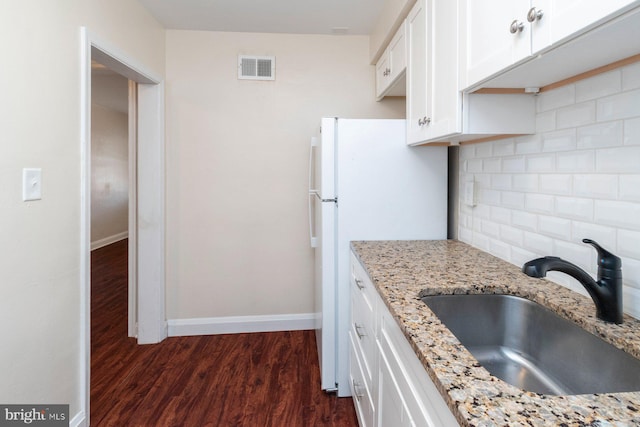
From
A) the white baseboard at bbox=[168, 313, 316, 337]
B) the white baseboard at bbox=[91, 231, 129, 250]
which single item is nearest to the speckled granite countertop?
the white baseboard at bbox=[168, 313, 316, 337]

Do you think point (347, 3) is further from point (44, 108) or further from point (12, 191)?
point (12, 191)

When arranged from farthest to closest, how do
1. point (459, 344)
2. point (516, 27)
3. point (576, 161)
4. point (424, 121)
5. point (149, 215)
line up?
point (149, 215) → point (424, 121) → point (576, 161) → point (516, 27) → point (459, 344)

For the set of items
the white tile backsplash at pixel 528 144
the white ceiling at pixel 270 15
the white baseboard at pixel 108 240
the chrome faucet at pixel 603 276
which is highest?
the white ceiling at pixel 270 15

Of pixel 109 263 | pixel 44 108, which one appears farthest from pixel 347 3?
pixel 109 263

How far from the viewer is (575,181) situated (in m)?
1.16

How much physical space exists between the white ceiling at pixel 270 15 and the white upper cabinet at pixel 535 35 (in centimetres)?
138

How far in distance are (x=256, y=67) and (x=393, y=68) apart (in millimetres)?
1132

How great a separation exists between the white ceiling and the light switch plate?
58.8 inches

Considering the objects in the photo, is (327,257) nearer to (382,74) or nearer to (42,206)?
(42,206)

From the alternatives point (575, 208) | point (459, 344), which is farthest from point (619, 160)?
point (459, 344)

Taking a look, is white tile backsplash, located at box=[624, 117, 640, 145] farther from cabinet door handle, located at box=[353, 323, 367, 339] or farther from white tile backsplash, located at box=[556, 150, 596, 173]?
cabinet door handle, located at box=[353, 323, 367, 339]

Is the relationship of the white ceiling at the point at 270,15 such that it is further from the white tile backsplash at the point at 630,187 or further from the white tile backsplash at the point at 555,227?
the white tile backsplash at the point at 630,187

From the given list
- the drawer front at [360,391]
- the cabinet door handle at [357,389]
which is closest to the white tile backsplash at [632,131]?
the drawer front at [360,391]

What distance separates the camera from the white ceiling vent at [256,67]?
274cm
